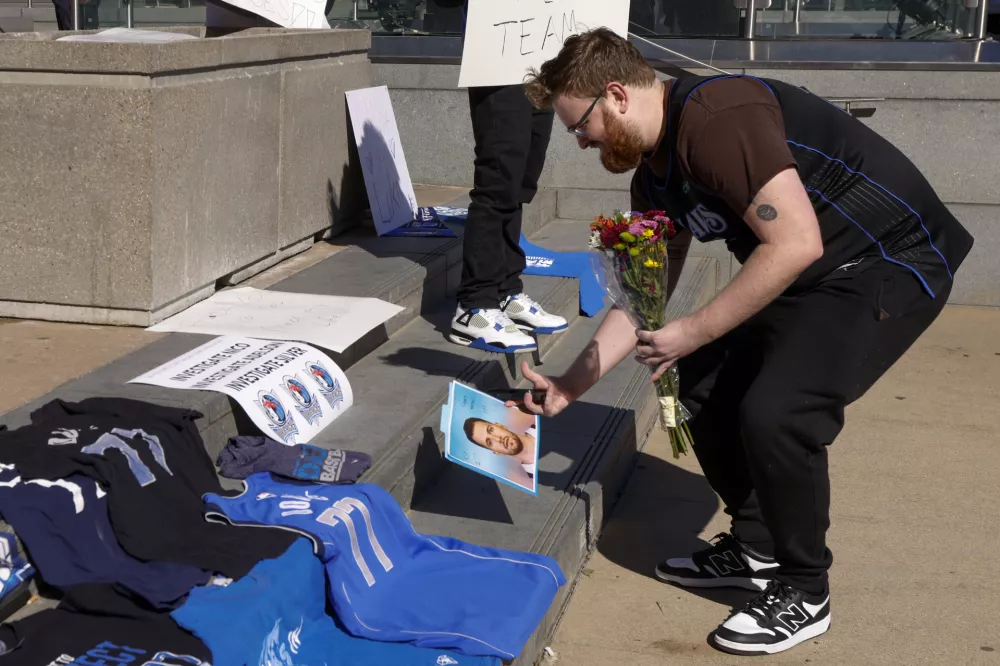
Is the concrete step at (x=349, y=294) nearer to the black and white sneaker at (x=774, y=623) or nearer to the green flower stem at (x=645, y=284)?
the green flower stem at (x=645, y=284)

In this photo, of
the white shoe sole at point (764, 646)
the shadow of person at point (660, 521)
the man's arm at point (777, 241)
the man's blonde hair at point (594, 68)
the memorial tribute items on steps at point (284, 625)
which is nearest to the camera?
the memorial tribute items on steps at point (284, 625)

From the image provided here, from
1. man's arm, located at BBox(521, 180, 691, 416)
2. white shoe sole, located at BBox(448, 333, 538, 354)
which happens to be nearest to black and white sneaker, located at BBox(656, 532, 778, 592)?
man's arm, located at BBox(521, 180, 691, 416)

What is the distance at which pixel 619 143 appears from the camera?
2973mm

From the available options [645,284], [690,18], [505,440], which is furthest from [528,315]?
[690,18]

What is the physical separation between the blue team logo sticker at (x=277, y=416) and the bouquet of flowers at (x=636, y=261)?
3.43ft

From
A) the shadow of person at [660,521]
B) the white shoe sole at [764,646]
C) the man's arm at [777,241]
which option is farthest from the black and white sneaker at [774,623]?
the man's arm at [777,241]

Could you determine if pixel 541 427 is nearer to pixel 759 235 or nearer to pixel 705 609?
pixel 705 609

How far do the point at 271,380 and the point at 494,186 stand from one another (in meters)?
1.38

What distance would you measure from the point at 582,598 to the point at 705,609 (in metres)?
0.37

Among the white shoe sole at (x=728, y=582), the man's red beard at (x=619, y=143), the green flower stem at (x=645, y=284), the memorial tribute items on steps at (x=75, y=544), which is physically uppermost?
the man's red beard at (x=619, y=143)

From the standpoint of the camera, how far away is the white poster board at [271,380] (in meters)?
3.57

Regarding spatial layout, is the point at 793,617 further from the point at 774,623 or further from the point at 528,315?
the point at 528,315

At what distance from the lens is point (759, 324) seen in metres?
3.31

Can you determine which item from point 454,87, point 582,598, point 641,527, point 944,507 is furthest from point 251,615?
point 454,87
